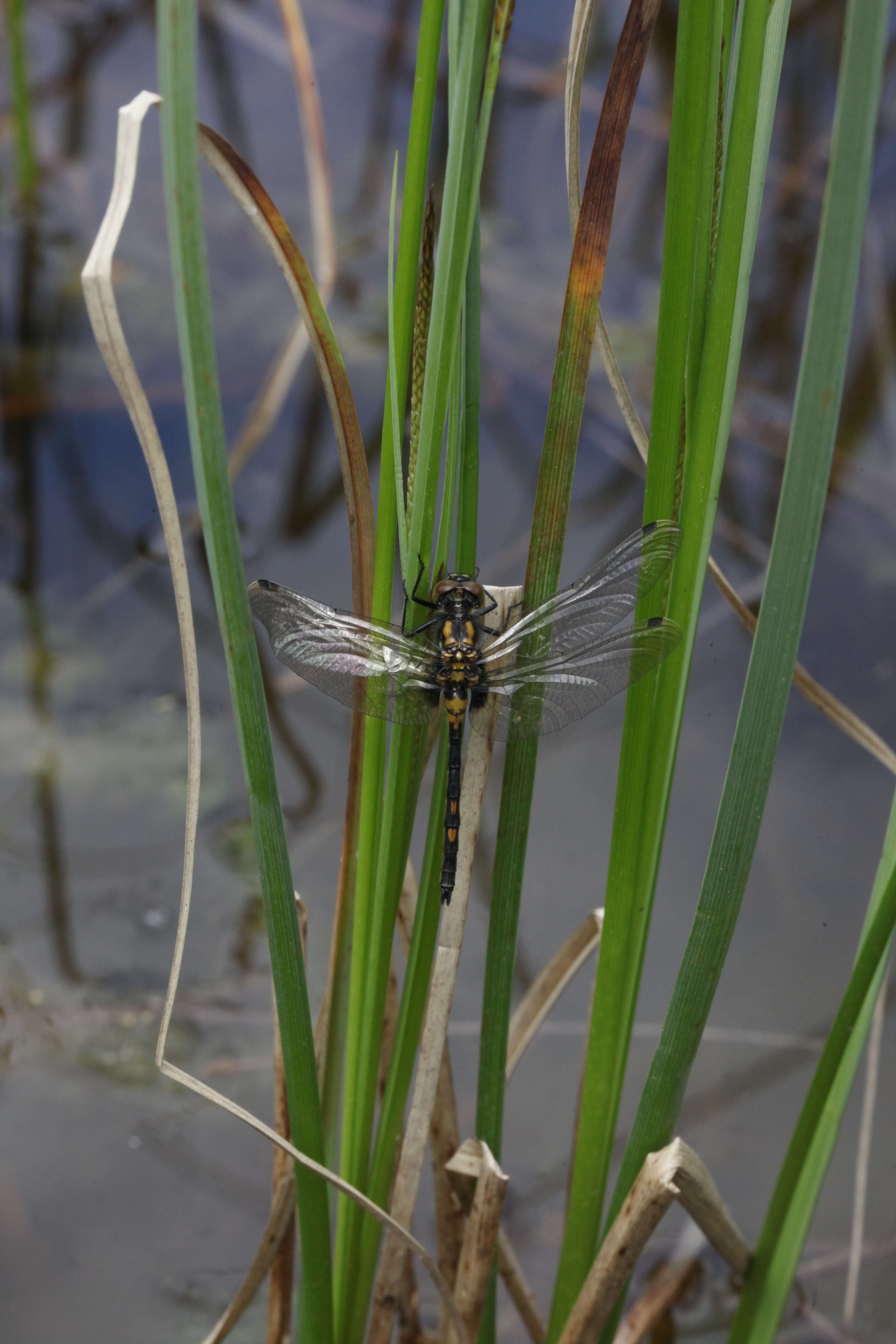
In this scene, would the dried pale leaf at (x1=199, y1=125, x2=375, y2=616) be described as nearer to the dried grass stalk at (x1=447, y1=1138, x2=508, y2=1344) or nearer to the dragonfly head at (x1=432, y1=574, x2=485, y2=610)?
the dragonfly head at (x1=432, y1=574, x2=485, y2=610)

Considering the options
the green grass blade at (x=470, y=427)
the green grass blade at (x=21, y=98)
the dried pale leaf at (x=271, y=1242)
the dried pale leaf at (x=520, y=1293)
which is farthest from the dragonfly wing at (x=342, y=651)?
the green grass blade at (x=21, y=98)

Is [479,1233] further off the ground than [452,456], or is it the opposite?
[452,456]

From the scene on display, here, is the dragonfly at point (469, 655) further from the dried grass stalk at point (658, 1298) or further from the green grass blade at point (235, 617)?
the dried grass stalk at point (658, 1298)

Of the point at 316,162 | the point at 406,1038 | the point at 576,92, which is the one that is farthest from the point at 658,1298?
the point at 316,162

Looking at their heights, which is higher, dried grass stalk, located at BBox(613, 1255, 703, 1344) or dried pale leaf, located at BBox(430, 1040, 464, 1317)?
dried pale leaf, located at BBox(430, 1040, 464, 1317)

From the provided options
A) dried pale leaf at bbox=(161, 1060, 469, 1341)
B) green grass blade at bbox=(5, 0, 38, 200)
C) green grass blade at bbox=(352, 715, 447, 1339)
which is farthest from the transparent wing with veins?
green grass blade at bbox=(5, 0, 38, 200)

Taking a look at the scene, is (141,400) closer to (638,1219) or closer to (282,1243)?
(638,1219)
